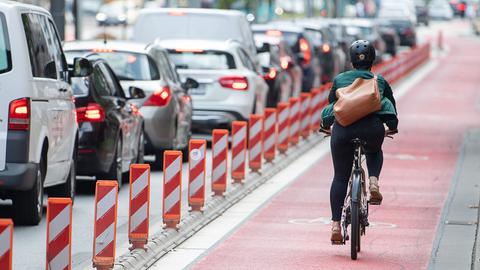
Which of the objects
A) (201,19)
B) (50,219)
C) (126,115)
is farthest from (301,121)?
(50,219)

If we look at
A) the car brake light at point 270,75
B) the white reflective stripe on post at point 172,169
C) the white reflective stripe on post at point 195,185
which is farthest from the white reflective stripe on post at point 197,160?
the car brake light at point 270,75

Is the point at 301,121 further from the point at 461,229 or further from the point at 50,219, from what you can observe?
the point at 50,219

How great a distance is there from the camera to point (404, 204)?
16.8 meters

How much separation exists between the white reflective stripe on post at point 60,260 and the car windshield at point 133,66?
9990 millimetres

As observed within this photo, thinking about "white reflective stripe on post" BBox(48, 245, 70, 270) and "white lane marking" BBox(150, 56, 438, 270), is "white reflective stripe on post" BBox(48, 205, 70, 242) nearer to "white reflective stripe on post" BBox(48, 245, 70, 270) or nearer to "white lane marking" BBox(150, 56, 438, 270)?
"white reflective stripe on post" BBox(48, 245, 70, 270)

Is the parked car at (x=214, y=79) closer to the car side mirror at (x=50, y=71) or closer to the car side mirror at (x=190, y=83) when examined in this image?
the car side mirror at (x=190, y=83)

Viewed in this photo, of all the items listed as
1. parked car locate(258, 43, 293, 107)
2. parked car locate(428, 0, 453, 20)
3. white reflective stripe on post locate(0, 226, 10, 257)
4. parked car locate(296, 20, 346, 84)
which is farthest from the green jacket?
parked car locate(428, 0, 453, 20)

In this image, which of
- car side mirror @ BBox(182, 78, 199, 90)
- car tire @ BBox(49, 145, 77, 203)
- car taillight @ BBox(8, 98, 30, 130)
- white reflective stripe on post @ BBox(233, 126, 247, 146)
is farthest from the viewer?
car side mirror @ BBox(182, 78, 199, 90)

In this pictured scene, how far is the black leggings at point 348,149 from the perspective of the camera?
1211cm

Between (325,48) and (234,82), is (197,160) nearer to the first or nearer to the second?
(234,82)

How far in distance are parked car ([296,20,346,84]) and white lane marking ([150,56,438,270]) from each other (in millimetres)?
14850

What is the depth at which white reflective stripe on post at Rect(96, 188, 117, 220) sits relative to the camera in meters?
10.8

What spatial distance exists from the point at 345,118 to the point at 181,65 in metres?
11.5

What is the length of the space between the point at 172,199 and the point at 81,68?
204 centimetres
